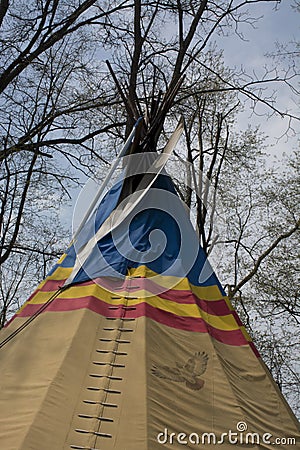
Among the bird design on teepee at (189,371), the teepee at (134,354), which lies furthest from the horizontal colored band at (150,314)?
the bird design on teepee at (189,371)

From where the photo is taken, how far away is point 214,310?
4.28m

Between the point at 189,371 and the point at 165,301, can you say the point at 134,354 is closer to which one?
the point at 189,371

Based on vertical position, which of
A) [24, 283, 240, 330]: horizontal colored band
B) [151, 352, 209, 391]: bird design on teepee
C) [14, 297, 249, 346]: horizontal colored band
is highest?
[24, 283, 240, 330]: horizontal colored band

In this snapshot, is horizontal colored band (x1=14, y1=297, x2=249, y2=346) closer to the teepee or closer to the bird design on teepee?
the teepee

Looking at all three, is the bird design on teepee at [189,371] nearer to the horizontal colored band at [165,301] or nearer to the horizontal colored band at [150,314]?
the horizontal colored band at [150,314]

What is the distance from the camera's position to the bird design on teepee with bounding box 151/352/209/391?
3.41m

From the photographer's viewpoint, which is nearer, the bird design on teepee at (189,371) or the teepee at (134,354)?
the teepee at (134,354)

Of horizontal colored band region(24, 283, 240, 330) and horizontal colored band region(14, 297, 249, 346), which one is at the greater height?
horizontal colored band region(24, 283, 240, 330)

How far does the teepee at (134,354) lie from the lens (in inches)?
119

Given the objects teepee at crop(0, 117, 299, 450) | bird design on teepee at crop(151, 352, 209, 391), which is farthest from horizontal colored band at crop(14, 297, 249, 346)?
bird design on teepee at crop(151, 352, 209, 391)

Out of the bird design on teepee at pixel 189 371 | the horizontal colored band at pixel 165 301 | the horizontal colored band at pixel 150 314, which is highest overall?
the horizontal colored band at pixel 165 301

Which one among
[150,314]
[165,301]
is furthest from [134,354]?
[165,301]

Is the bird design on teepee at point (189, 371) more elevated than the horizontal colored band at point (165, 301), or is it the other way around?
the horizontal colored band at point (165, 301)

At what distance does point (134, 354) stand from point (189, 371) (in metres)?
0.41
